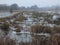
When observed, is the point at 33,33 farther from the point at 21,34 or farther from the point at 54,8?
the point at 54,8

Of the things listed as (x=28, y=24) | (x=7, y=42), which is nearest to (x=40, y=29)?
→ (x=28, y=24)

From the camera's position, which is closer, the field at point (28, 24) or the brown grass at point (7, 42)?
the brown grass at point (7, 42)

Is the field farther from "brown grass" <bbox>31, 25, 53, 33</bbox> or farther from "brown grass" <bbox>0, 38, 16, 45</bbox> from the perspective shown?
"brown grass" <bbox>0, 38, 16, 45</bbox>

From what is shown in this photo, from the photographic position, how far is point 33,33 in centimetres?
327

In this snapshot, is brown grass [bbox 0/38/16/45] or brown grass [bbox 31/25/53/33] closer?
brown grass [bbox 0/38/16/45]

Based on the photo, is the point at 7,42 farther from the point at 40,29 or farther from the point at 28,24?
the point at 28,24

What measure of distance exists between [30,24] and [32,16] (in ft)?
0.66

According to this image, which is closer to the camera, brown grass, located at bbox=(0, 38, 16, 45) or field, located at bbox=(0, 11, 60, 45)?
brown grass, located at bbox=(0, 38, 16, 45)

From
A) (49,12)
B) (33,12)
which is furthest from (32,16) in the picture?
(49,12)

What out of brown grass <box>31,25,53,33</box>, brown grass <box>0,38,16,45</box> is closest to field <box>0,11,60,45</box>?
brown grass <box>31,25,53,33</box>

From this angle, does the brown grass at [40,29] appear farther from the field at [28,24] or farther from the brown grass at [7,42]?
the brown grass at [7,42]

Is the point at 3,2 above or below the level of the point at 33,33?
above

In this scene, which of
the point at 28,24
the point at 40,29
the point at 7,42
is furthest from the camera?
the point at 28,24

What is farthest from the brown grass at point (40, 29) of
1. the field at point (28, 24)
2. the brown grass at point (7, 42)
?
the brown grass at point (7, 42)
